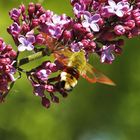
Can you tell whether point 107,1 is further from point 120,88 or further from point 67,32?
point 120,88

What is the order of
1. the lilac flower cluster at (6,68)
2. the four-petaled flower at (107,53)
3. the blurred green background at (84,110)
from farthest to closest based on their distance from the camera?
the blurred green background at (84,110) → the four-petaled flower at (107,53) → the lilac flower cluster at (6,68)

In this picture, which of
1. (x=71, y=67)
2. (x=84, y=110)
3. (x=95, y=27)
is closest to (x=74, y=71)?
(x=71, y=67)

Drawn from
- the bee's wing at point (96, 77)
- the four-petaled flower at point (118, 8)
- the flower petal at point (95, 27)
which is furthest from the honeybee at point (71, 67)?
the four-petaled flower at point (118, 8)

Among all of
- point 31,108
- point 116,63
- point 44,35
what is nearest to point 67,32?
point 44,35

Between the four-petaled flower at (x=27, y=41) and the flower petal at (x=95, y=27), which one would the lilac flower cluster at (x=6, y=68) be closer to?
the four-petaled flower at (x=27, y=41)

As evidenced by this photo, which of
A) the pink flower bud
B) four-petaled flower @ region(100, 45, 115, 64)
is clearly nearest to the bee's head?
four-petaled flower @ region(100, 45, 115, 64)

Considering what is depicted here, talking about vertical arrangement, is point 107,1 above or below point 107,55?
above

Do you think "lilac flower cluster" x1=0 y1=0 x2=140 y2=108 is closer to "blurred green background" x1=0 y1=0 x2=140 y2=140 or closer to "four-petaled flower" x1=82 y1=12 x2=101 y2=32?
"four-petaled flower" x1=82 y1=12 x2=101 y2=32

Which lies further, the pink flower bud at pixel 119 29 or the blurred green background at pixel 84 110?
the blurred green background at pixel 84 110
